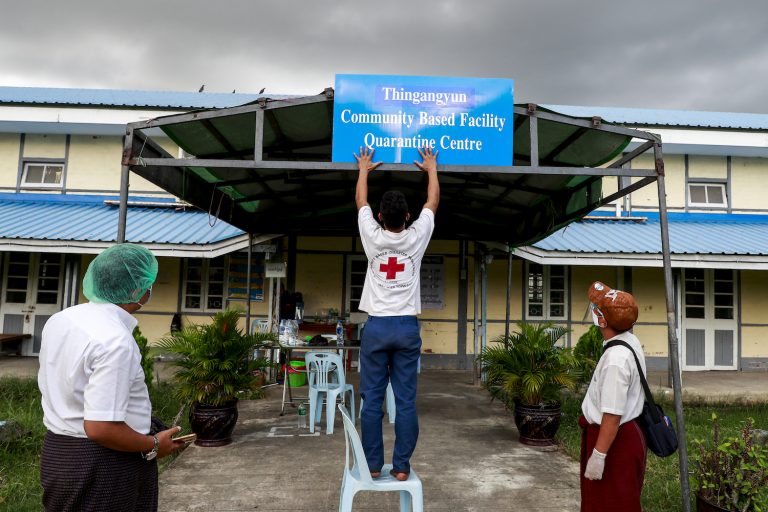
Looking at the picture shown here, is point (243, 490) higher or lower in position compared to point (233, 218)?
lower

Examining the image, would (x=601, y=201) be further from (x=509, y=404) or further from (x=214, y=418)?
Result: (x=214, y=418)

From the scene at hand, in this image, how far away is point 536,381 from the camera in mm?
5258

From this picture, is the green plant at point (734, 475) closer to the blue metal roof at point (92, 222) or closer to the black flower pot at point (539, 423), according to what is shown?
the black flower pot at point (539, 423)

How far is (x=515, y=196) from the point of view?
6.88 metres

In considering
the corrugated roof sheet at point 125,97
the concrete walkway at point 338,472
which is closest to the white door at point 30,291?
the corrugated roof sheet at point 125,97

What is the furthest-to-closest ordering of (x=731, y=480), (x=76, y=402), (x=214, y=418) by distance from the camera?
1. (x=214, y=418)
2. (x=731, y=480)
3. (x=76, y=402)

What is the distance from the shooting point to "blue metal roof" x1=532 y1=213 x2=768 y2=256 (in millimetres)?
9633

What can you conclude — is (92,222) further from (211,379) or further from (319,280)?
(211,379)

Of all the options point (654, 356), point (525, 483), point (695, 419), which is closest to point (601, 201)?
point (525, 483)

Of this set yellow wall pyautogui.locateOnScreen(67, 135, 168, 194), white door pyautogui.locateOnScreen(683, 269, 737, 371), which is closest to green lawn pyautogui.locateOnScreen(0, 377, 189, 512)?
yellow wall pyautogui.locateOnScreen(67, 135, 168, 194)

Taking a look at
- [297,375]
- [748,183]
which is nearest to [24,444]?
[297,375]

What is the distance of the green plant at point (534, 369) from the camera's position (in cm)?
534

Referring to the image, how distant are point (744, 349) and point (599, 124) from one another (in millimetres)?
9683

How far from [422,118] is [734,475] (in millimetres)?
3254
